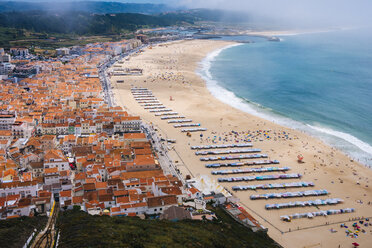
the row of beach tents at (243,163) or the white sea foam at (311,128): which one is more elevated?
the white sea foam at (311,128)

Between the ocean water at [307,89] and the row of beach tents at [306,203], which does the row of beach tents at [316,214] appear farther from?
the ocean water at [307,89]

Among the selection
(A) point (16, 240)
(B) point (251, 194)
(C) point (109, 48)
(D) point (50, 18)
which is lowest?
(B) point (251, 194)

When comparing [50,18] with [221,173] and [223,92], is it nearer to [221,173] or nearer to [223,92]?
[223,92]

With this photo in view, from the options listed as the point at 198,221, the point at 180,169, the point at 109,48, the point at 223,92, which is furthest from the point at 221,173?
the point at 109,48

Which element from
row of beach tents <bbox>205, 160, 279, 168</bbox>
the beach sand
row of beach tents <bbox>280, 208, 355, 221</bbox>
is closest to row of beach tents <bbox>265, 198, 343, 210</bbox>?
the beach sand

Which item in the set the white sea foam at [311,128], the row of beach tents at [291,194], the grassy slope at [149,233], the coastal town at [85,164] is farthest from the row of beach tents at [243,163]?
the grassy slope at [149,233]

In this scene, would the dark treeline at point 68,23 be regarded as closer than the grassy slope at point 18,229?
No

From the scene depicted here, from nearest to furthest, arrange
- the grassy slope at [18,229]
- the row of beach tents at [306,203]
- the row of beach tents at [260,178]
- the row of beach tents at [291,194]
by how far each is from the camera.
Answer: the grassy slope at [18,229], the row of beach tents at [306,203], the row of beach tents at [291,194], the row of beach tents at [260,178]

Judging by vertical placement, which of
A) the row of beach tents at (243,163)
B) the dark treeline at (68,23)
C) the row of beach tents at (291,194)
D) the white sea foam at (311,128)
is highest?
the dark treeline at (68,23)
